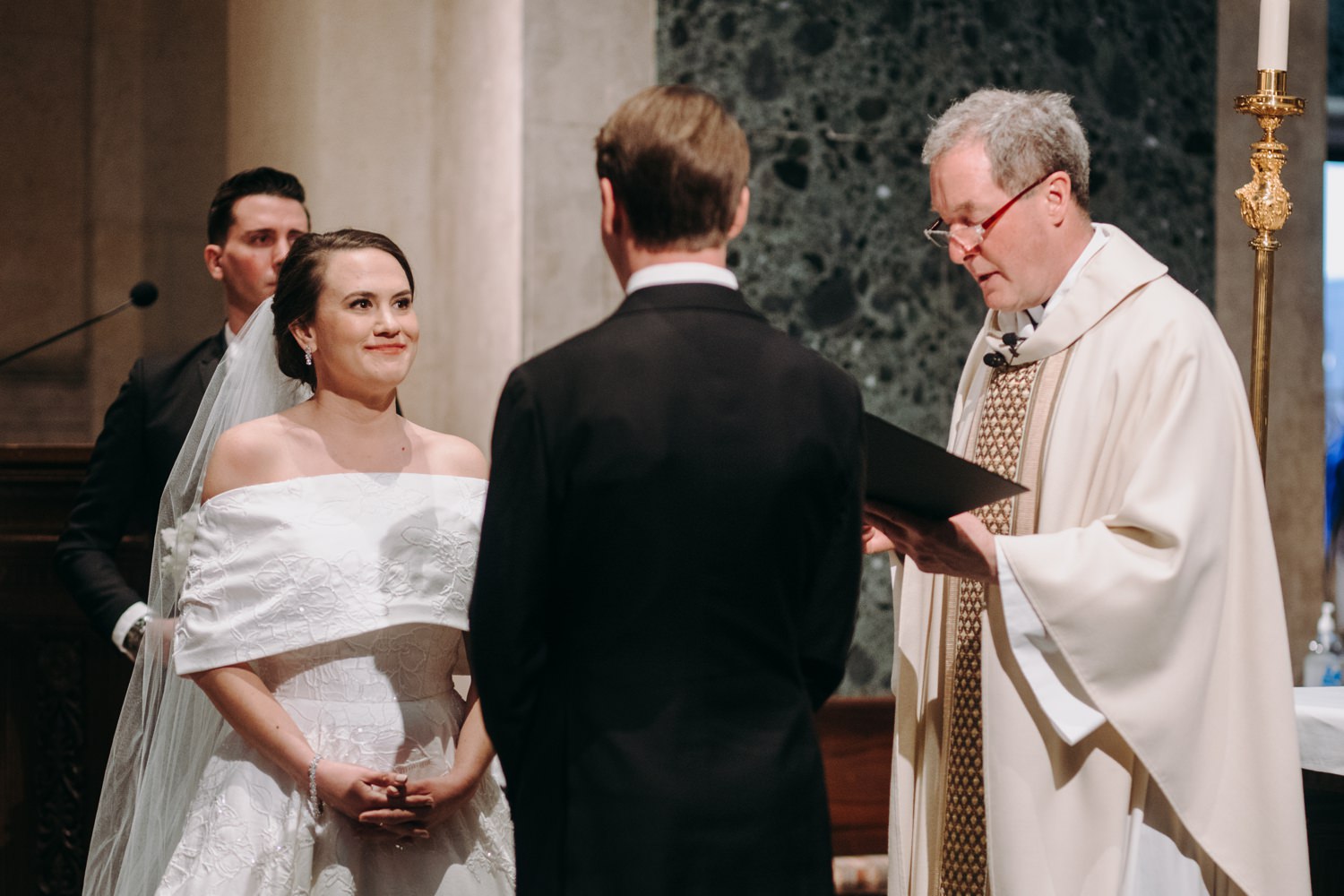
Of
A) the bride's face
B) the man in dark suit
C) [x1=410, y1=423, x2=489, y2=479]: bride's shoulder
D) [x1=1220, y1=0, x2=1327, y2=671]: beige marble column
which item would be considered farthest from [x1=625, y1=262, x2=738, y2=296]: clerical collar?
[x1=1220, y1=0, x2=1327, y2=671]: beige marble column

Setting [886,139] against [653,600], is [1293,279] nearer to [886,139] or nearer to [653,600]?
[886,139]

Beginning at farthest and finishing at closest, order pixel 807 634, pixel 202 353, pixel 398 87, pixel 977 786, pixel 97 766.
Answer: pixel 398 87 → pixel 97 766 → pixel 202 353 → pixel 977 786 → pixel 807 634

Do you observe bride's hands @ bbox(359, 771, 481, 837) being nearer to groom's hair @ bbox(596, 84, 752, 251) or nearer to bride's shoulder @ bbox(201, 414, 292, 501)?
bride's shoulder @ bbox(201, 414, 292, 501)

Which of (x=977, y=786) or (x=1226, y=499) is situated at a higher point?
(x=1226, y=499)

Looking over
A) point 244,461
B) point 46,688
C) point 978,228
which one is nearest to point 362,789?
point 244,461

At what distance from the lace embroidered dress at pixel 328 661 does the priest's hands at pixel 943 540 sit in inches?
30.6

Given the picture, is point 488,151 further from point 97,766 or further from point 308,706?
point 308,706

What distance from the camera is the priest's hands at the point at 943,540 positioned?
2.61 m

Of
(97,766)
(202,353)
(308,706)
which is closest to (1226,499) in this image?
(308,706)

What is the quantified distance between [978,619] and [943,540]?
1.58 ft

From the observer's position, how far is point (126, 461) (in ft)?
11.9

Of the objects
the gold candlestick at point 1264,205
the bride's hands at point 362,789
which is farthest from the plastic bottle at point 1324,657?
the bride's hands at point 362,789

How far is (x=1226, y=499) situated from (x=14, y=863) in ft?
11.0

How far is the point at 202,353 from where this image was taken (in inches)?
146
